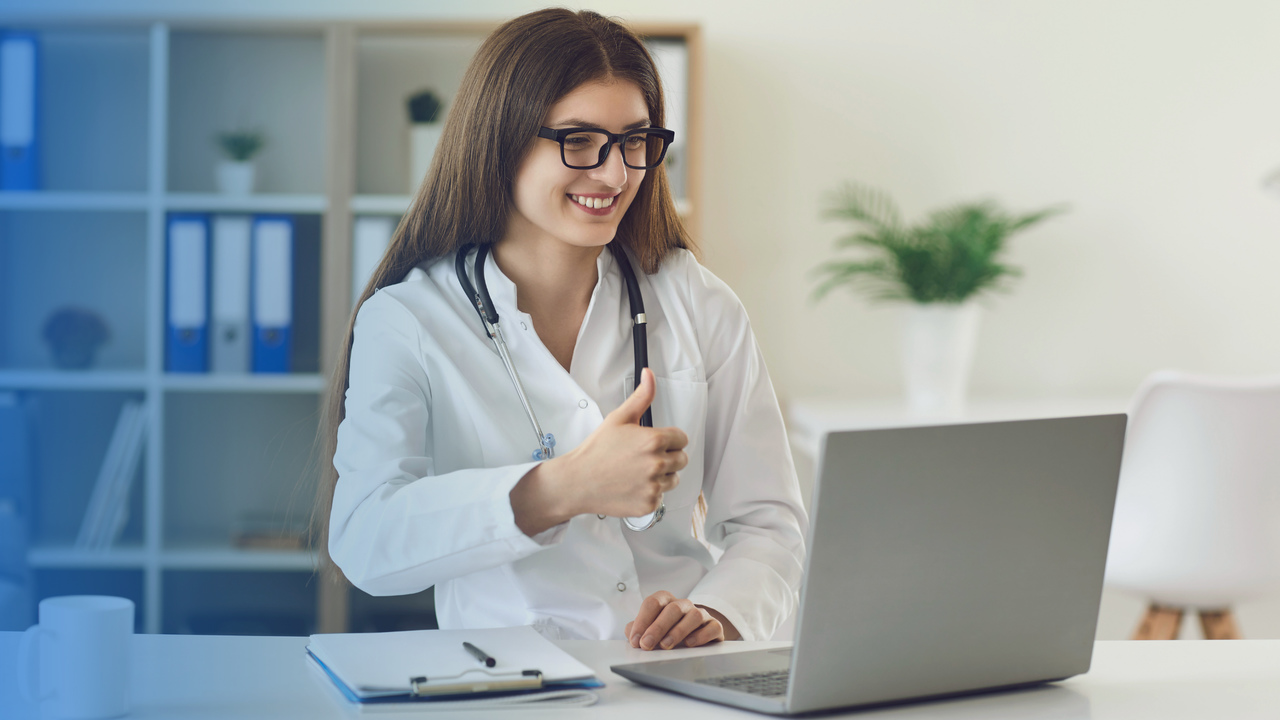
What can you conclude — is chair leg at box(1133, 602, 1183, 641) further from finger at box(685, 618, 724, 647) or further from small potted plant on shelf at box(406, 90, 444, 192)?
small potted plant on shelf at box(406, 90, 444, 192)

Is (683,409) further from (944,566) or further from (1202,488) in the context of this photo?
(1202,488)

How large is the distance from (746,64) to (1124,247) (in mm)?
1166

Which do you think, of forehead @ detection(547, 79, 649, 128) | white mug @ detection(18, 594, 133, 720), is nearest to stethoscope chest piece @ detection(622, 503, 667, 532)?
forehead @ detection(547, 79, 649, 128)

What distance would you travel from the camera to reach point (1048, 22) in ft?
9.84

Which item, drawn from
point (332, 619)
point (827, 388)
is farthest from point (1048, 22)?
point (332, 619)

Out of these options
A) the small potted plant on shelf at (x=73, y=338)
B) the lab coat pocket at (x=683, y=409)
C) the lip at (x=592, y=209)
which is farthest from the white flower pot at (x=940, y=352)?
the small potted plant on shelf at (x=73, y=338)

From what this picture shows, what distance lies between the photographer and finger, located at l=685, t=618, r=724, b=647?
1.10 m

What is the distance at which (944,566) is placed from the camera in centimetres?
82

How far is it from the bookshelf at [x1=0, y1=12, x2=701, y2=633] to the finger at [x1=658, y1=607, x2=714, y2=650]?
1780mm

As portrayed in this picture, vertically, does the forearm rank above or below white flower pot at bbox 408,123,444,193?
below

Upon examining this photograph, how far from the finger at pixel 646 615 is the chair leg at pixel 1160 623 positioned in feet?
5.45

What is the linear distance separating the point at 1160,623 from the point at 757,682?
6.09 ft

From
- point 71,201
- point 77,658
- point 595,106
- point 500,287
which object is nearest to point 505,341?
point 500,287

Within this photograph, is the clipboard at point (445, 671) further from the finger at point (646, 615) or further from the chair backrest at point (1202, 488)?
the chair backrest at point (1202, 488)
